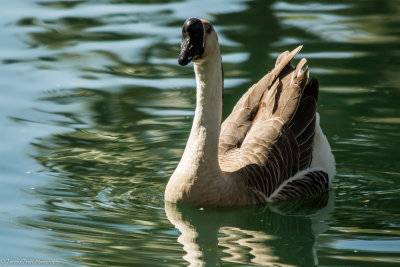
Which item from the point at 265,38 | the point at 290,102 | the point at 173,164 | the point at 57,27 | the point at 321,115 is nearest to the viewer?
the point at 290,102

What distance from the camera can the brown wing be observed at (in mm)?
9086

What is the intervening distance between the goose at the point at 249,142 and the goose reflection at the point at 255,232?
141 mm

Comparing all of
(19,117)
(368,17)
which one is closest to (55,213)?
(19,117)

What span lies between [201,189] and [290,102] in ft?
5.13

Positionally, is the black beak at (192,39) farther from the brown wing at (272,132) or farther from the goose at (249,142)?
the brown wing at (272,132)

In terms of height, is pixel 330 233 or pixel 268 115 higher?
pixel 268 115

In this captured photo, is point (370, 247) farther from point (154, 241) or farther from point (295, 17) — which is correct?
point (295, 17)

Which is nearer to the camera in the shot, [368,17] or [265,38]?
[265,38]

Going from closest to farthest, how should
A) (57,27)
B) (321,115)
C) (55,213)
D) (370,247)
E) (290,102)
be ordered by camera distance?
1. (370,247)
2. (55,213)
3. (290,102)
4. (321,115)
5. (57,27)

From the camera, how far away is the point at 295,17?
16.3 meters

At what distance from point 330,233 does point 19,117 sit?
523 cm

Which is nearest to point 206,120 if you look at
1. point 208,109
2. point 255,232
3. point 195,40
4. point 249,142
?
point 208,109

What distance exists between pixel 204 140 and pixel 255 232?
1.09 m

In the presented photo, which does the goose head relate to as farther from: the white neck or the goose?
the white neck
